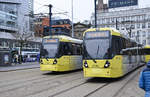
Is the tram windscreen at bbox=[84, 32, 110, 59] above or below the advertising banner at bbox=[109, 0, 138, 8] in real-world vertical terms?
below

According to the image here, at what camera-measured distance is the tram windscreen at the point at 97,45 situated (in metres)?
12.5

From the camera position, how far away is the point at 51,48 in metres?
17.2

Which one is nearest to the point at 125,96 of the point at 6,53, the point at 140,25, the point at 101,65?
the point at 101,65

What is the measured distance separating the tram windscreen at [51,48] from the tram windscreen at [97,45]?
4528 mm

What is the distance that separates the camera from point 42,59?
56.5ft

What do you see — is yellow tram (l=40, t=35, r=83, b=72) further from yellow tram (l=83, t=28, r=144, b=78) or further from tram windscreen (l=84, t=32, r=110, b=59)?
tram windscreen (l=84, t=32, r=110, b=59)

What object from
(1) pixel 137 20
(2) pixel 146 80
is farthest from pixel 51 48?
(1) pixel 137 20

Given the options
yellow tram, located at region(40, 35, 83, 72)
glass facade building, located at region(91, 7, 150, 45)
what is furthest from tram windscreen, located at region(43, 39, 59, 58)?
glass facade building, located at region(91, 7, 150, 45)

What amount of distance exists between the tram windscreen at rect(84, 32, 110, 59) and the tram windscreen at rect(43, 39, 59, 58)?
453 centimetres

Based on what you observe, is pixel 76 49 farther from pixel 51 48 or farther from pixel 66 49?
pixel 51 48

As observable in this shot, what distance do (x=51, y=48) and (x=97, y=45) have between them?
17.8ft

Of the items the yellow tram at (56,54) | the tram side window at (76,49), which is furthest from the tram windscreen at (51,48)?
the tram side window at (76,49)

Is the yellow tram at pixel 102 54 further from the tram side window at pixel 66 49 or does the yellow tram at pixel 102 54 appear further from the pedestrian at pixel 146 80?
the pedestrian at pixel 146 80

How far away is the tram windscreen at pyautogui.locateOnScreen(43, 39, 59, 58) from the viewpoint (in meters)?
17.1
